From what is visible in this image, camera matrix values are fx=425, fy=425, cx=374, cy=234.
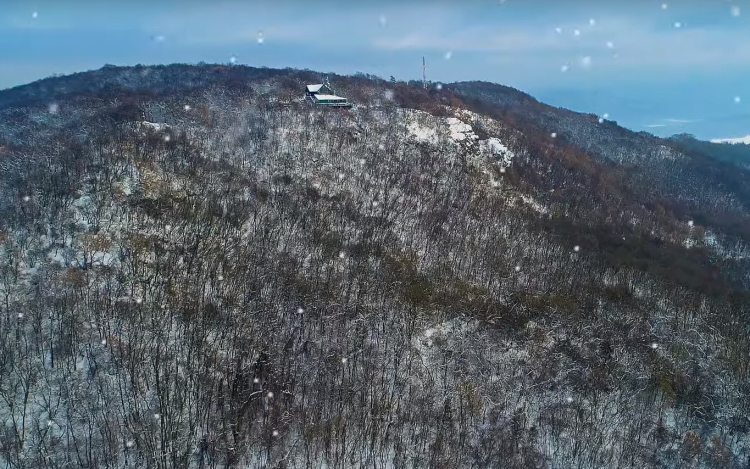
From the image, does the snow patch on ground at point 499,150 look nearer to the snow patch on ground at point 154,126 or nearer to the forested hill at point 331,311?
the forested hill at point 331,311

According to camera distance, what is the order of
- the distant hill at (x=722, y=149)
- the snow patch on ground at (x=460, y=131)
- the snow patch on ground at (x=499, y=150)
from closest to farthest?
the snow patch on ground at (x=499, y=150)
the snow patch on ground at (x=460, y=131)
the distant hill at (x=722, y=149)

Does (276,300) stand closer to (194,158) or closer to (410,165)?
(194,158)

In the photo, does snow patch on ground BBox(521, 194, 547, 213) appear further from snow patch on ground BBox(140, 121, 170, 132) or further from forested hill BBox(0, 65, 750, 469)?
snow patch on ground BBox(140, 121, 170, 132)

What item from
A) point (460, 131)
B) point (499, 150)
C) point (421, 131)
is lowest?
point (499, 150)

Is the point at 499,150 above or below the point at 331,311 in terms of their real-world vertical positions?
above

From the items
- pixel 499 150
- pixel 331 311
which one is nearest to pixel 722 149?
pixel 499 150

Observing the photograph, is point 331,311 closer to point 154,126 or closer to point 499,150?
point 154,126

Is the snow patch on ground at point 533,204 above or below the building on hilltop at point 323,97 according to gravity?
below

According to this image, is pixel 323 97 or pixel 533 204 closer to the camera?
pixel 533 204

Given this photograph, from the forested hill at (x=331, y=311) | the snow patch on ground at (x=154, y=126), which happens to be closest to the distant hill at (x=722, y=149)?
the forested hill at (x=331, y=311)
